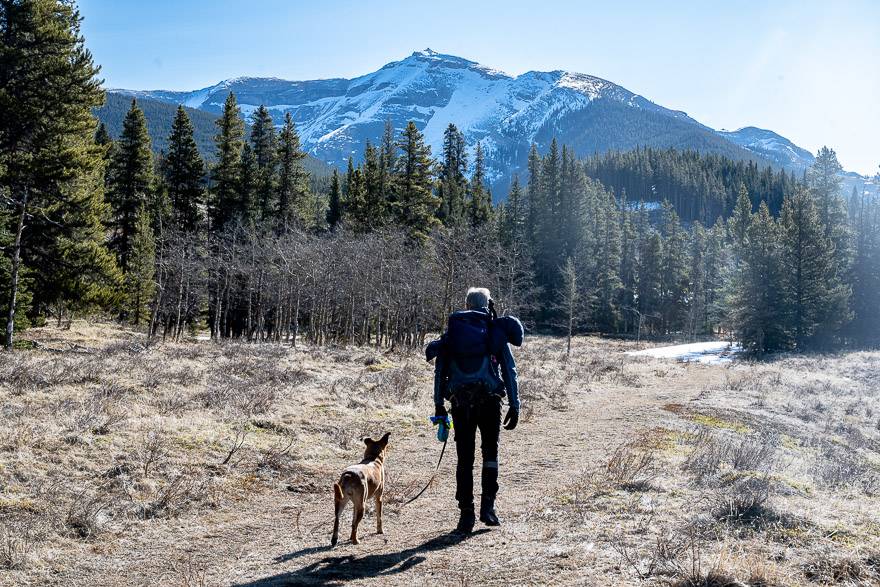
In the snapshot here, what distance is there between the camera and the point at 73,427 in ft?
29.2

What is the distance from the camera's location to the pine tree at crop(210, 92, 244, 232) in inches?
1641

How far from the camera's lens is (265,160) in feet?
145

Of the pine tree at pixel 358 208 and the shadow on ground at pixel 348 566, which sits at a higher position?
the pine tree at pixel 358 208

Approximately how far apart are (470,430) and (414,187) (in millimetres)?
38814

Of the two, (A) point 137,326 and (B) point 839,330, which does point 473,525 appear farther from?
(B) point 839,330

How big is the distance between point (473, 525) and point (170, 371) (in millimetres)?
11675

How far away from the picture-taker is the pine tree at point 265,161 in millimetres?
42312

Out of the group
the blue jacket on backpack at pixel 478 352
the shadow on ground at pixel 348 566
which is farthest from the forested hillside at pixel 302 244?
the blue jacket on backpack at pixel 478 352

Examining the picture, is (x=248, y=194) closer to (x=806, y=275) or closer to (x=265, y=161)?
(x=265, y=161)

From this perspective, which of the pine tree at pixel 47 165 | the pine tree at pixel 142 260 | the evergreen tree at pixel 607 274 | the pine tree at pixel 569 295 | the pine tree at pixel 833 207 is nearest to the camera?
the pine tree at pixel 47 165

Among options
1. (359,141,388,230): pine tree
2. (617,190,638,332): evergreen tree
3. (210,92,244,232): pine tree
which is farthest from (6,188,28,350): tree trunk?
(617,190,638,332): evergreen tree

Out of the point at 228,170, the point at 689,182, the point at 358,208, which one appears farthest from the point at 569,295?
the point at 689,182

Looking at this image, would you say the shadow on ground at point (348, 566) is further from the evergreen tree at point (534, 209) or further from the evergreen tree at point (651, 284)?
the evergreen tree at point (651, 284)

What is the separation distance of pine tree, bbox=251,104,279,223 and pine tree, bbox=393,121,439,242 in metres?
8.74
